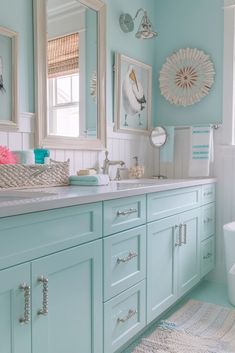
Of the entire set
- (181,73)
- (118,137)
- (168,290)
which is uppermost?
(181,73)

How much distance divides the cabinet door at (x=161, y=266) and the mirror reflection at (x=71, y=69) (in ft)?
2.53

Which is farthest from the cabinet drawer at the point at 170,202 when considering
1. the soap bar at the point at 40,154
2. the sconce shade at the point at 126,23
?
the sconce shade at the point at 126,23

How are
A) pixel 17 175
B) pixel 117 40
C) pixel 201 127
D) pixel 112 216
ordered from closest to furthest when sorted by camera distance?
1. pixel 112 216
2. pixel 17 175
3. pixel 117 40
4. pixel 201 127

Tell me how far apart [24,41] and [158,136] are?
1.36 m

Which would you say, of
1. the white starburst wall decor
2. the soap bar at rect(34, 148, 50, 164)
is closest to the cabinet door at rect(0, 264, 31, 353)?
the soap bar at rect(34, 148, 50, 164)

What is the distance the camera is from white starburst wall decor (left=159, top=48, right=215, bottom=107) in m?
2.80

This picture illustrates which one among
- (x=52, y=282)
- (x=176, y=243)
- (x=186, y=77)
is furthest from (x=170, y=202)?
(x=186, y=77)

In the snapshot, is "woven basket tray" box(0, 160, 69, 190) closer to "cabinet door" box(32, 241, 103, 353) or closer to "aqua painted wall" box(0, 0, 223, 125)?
"cabinet door" box(32, 241, 103, 353)

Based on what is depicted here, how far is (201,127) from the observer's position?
2.76 m

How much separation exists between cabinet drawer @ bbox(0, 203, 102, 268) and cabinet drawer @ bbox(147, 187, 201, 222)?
0.49 meters

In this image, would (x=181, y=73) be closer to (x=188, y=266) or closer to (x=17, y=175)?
(x=188, y=266)

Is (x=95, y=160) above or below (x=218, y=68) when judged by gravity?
below

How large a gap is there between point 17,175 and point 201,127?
162cm

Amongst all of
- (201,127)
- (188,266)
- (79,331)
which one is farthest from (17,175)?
(201,127)
